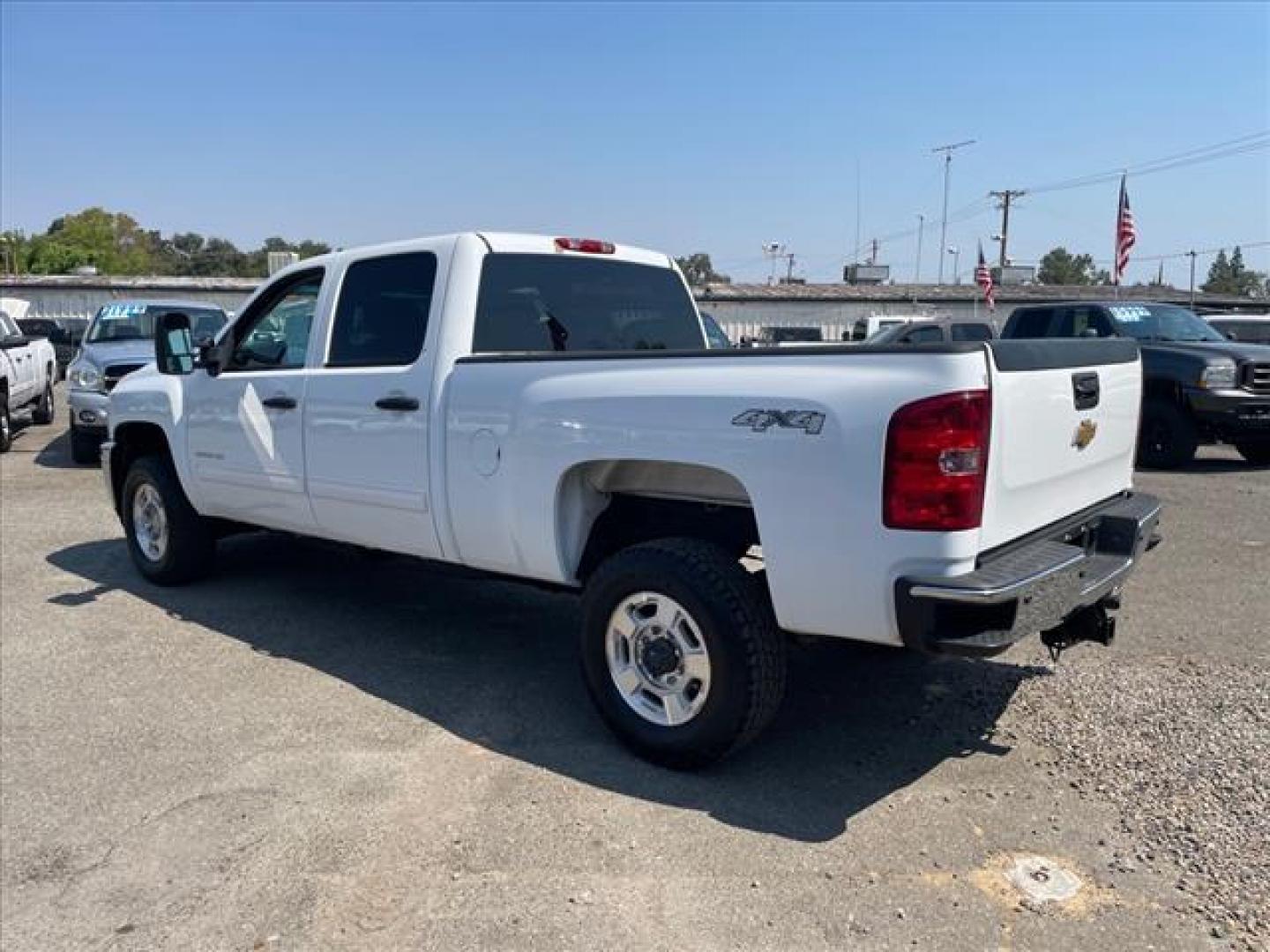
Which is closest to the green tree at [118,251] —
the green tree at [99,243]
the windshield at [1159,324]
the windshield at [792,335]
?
the green tree at [99,243]

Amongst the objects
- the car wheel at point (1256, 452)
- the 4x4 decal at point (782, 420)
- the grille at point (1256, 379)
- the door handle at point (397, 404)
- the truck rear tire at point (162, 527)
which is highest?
the 4x4 decal at point (782, 420)

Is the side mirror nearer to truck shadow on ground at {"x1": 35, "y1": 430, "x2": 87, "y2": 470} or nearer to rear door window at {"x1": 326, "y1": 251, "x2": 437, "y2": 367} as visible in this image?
rear door window at {"x1": 326, "y1": 251, "x2": 437, "y2": 367}

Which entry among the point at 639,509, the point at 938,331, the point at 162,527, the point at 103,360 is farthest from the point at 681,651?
the point at 938,331

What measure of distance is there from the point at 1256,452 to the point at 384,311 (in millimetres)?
11063

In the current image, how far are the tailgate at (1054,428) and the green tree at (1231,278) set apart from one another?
293ft

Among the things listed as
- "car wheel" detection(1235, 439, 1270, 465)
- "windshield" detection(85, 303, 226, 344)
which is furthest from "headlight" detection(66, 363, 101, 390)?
"car wheel" detection(1235, 439, 1270, 465)

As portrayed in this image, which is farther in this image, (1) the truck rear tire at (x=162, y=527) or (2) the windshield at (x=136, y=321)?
(2) the windshield at (x=136, y=321)

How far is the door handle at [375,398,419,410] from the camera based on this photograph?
453 centimetres

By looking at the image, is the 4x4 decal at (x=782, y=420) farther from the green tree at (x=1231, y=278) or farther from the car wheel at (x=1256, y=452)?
the green tree at (x=1231, y=278)

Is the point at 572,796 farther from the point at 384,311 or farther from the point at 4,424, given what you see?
the point at 4,424

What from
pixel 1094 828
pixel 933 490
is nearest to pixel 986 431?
pixel 933 490

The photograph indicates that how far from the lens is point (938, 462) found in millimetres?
3074

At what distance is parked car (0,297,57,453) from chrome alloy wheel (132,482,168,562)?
712 centimetres

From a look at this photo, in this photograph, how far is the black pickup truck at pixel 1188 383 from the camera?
10875 mm
